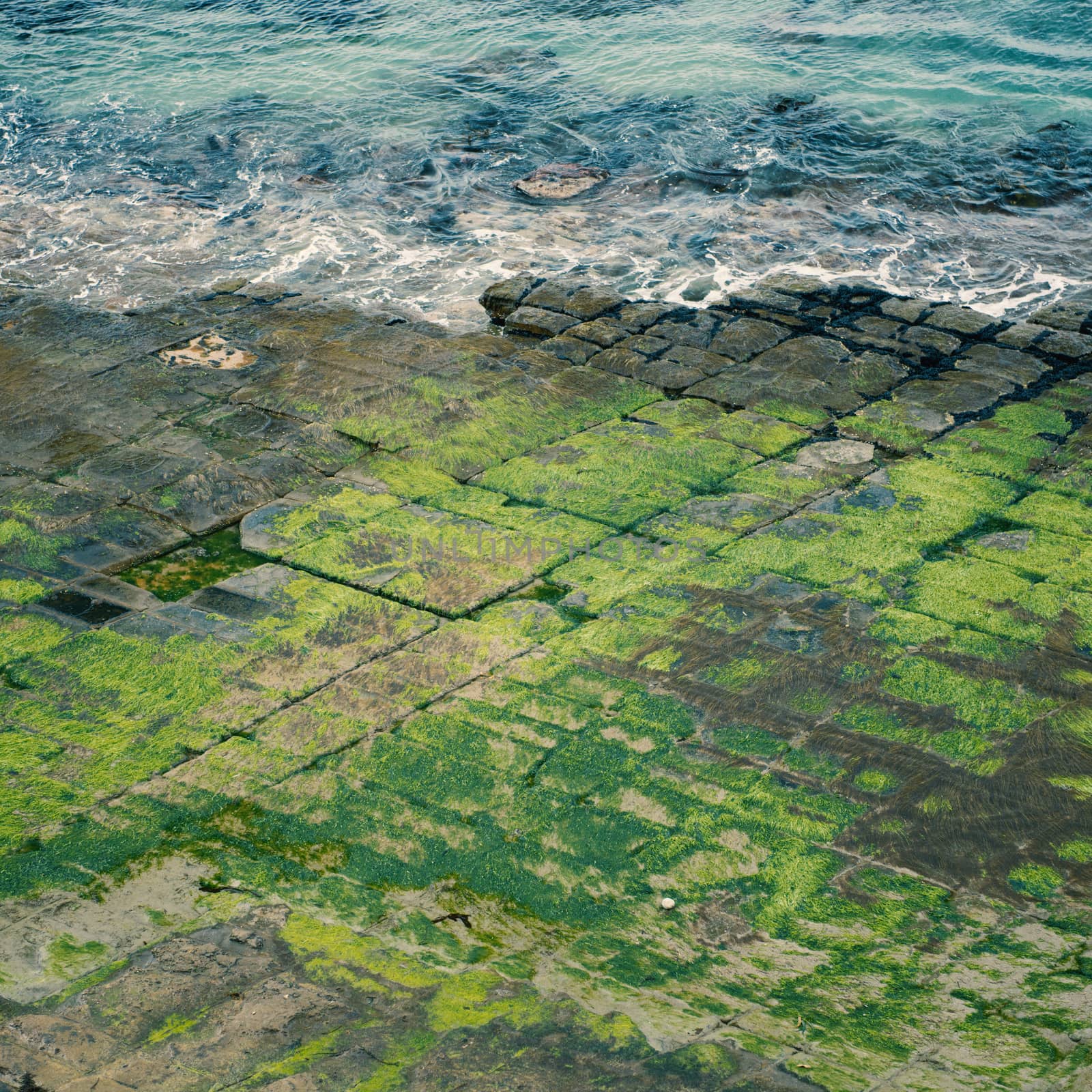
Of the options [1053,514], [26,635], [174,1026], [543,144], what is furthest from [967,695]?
[543,144]

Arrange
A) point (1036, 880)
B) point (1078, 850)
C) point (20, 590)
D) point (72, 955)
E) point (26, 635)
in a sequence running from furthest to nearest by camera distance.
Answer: point (20, 590) < point (26, 635) < point (1078, 850) < point (1036, 880) < point (72, 955)

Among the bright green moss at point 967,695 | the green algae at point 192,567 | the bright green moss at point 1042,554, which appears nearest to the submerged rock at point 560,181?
the green algae at point 192,567

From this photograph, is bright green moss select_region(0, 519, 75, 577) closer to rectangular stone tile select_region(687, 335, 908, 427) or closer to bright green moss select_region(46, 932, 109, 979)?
bright green moss select_region(46, 932, 109, 979)

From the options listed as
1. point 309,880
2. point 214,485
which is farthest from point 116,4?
point 309,880

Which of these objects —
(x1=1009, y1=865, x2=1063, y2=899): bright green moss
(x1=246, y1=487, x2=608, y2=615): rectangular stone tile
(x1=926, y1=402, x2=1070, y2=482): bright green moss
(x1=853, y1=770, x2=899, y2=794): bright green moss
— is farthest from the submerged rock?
(x1=1009, y1=865, x2=1063, y2=899): bright green moss

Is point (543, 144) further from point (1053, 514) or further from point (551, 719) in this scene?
point (551, 719)

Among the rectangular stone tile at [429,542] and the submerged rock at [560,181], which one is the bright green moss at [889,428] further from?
the submerged rock at [560,181]
